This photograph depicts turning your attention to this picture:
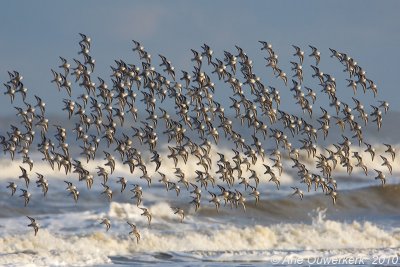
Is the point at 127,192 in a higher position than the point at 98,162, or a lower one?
lower

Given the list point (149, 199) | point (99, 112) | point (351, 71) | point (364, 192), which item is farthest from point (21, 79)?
point (364, 192)

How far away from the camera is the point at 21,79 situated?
27.6m

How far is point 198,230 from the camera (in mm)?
33000

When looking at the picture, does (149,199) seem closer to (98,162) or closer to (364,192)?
(364,192)

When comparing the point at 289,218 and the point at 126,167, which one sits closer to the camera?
the point at 289,218

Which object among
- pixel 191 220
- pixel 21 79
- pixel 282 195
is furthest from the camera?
pixel 282 195

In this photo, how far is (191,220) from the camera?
34969mm

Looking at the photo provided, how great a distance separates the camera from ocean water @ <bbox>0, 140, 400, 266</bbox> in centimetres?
2852

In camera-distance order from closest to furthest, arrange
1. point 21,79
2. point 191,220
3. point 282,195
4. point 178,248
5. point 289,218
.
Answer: point 21,79 → point 178,248 → point 191,220 → point 289,218 → point 282,195

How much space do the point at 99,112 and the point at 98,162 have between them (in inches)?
975

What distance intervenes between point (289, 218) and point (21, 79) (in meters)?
13.8

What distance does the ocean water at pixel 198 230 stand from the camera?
2852 centimetres

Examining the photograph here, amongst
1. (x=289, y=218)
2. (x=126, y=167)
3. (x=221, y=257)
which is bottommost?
(x=221, y=257)

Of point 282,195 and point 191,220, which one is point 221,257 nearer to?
point 191,220
